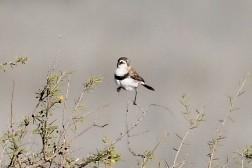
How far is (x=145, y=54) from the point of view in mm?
14164

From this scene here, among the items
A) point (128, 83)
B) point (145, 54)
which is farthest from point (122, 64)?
point (145, 54)

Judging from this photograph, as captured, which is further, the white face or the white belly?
the white face

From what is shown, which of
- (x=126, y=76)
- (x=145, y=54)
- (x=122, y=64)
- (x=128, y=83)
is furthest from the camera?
(x=145, y=54)

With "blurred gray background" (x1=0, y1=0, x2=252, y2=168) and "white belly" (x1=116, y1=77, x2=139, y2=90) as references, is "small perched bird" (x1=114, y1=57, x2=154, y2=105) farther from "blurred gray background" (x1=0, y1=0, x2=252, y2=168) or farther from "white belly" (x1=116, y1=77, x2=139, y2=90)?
"blurred gray background" (x1=0, y1=0, x2=252, y2=168)

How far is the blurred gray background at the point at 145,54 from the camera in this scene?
11719 millimetres

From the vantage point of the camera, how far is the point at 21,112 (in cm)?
1180

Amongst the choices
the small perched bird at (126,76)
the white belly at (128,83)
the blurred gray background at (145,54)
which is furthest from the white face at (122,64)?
the blurred gray background at (145,54)

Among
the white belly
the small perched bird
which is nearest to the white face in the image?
the small perched bird

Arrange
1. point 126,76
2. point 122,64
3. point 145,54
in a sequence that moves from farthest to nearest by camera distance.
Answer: point 145,54
point 122,64
point 126,76

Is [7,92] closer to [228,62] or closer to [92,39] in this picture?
[92,39]

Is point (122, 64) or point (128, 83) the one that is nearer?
point (128, 83)

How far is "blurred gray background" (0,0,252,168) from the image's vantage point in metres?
11.7

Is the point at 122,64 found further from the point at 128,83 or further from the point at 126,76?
the point at 128,83

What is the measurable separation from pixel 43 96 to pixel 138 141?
26.3 ft
